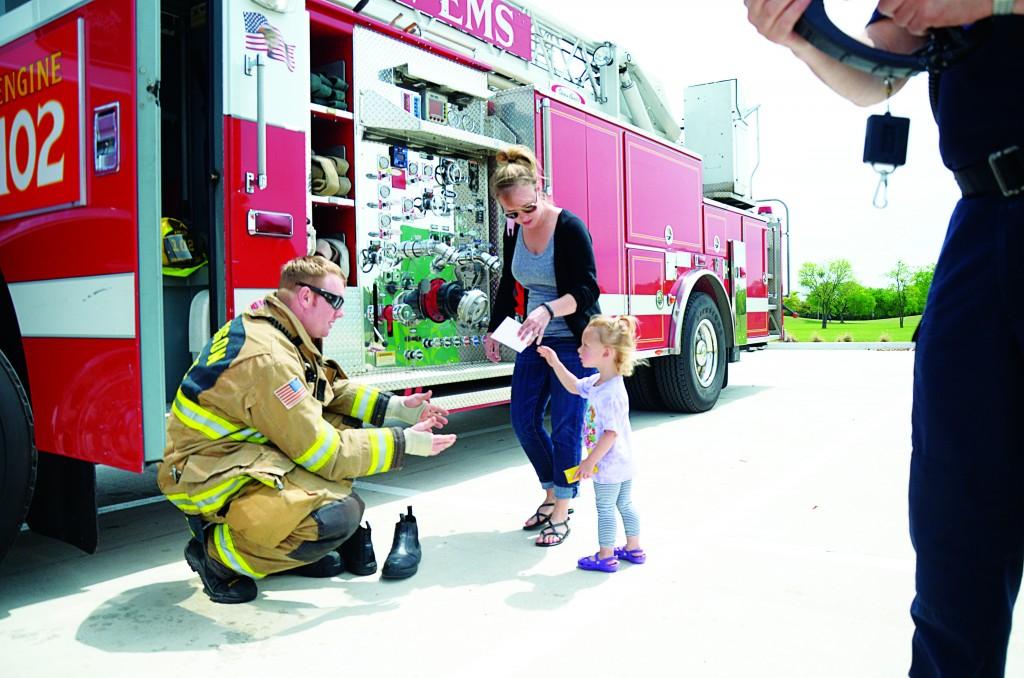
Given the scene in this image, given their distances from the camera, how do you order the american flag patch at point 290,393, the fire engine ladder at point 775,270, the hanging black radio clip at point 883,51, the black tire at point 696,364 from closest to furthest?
the hanging black radio clip at point 883,51 → the american flag patch at point 290,393 → the black tire at point 696,364 → the fire engine ladder at point 775,270

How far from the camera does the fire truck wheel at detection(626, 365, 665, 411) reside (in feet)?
24.2

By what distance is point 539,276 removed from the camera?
3.64 m

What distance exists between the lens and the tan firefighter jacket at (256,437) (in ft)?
8.76

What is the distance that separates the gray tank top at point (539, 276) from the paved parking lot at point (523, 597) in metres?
0.92

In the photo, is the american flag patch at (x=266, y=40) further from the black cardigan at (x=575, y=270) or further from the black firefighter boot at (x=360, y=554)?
the black firefighter boot at (x=360, y=554)

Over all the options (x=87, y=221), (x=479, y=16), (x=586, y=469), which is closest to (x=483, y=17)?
(x=479, y=16)

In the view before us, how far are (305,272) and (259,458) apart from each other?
0.68 m

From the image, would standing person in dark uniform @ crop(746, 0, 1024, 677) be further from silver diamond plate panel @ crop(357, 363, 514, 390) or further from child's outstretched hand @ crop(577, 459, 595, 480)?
silver diamond plate panel @ crop(357, 363, 514, 390)

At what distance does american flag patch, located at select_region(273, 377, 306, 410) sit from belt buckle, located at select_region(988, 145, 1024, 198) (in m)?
2.06

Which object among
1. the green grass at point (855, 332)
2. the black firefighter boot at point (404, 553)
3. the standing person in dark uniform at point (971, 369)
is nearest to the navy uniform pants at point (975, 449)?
the standing person in dark uniform at point (971, 369)

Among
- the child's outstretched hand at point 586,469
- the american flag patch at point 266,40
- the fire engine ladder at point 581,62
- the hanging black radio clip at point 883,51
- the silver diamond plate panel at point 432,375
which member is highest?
the fire engine ladder at point 581,62

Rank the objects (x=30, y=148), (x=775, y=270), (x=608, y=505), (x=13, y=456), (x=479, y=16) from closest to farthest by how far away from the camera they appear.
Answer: (x=13, y=456) → (x=608, y=505) → (x=30, y=148) → (x=479, y=16) → (x=775, y=270)

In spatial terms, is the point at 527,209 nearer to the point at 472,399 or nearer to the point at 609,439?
the point at 609,439

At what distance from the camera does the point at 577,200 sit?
5.64 meters
